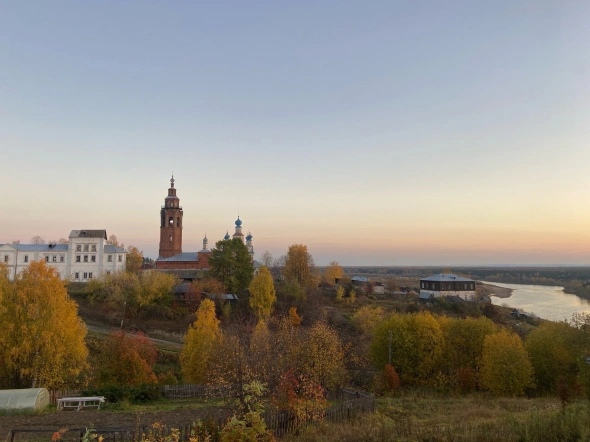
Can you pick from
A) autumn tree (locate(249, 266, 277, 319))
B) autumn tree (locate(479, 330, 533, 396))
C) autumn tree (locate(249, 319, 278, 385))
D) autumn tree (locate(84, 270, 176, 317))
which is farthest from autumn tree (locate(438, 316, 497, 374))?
autumn tree (locate(84, 270, 176, 317))

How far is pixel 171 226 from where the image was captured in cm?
7025

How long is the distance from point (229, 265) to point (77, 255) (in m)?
20.2

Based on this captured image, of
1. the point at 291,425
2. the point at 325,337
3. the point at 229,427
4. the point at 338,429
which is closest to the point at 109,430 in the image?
the point at 229,427

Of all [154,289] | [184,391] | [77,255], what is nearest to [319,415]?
[184,391]

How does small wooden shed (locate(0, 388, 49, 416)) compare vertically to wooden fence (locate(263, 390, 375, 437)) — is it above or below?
below

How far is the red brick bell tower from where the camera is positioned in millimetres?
69875

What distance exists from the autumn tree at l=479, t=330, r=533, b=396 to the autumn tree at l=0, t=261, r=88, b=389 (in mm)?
24060

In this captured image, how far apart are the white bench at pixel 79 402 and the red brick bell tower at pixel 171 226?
168 feet

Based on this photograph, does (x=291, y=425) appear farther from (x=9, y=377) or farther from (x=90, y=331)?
(x=90, y=331)

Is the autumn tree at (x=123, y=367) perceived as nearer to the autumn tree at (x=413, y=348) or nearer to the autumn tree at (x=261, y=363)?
the autumn tree at (x=261, y=363)

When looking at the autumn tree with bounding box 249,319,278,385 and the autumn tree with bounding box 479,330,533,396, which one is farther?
the autumn tree with bounding box 479,330,533,396

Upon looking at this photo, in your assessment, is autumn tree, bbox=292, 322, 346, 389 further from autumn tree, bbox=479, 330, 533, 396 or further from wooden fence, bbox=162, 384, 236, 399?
autumn tree, bbox=479, 330, 533, 396

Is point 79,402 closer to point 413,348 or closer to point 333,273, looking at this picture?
point 413,348

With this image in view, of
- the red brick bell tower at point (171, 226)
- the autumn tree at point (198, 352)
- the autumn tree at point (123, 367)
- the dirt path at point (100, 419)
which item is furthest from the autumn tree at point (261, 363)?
the red brick bell tower at point (171, 226)
